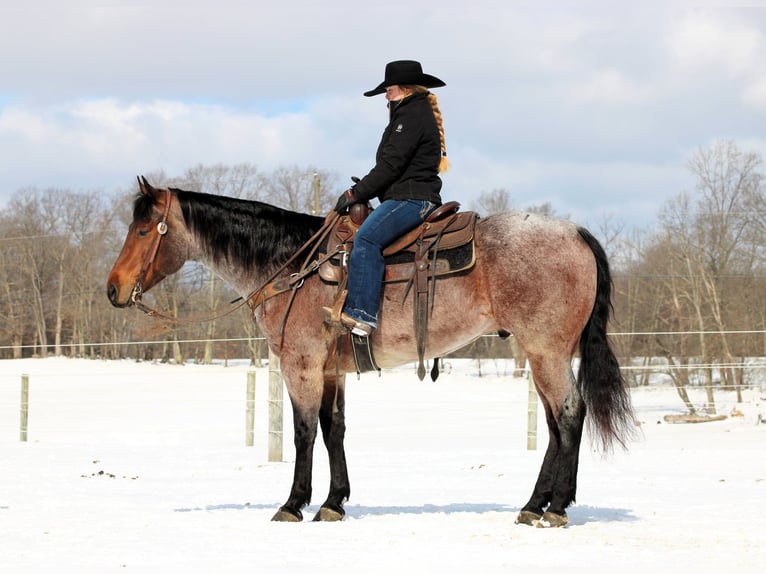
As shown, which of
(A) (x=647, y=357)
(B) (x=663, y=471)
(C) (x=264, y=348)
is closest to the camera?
(B) (x=663, y=471)

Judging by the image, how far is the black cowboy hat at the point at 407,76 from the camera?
238 inches

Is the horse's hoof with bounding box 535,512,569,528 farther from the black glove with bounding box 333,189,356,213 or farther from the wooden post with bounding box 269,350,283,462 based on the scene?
the wooden post with bounding box 269,350,283,462

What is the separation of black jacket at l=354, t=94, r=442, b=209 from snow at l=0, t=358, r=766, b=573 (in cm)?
224

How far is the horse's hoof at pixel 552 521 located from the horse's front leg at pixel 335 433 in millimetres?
1404

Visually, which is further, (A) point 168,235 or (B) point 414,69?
(A) point 168,235

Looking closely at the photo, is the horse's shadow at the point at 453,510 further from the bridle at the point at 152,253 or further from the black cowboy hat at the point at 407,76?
the black cowboy hat at the point at 407,76

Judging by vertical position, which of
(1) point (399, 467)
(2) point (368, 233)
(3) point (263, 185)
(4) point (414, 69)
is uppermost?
(3) point (263, 185)

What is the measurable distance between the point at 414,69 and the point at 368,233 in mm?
1182

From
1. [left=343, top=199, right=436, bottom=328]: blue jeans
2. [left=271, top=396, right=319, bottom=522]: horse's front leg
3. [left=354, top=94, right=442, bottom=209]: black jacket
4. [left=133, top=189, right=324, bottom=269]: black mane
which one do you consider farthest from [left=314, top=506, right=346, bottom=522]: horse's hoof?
[left=354, top=94, right=442, bottom=209]: black jacket

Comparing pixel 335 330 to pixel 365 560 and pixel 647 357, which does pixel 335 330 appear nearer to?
pixel 365 560

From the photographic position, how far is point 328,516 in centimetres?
605

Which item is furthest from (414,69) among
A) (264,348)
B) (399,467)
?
(264,348)

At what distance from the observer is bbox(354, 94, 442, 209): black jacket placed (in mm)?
5977

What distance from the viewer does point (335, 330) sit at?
6012 millimetres
